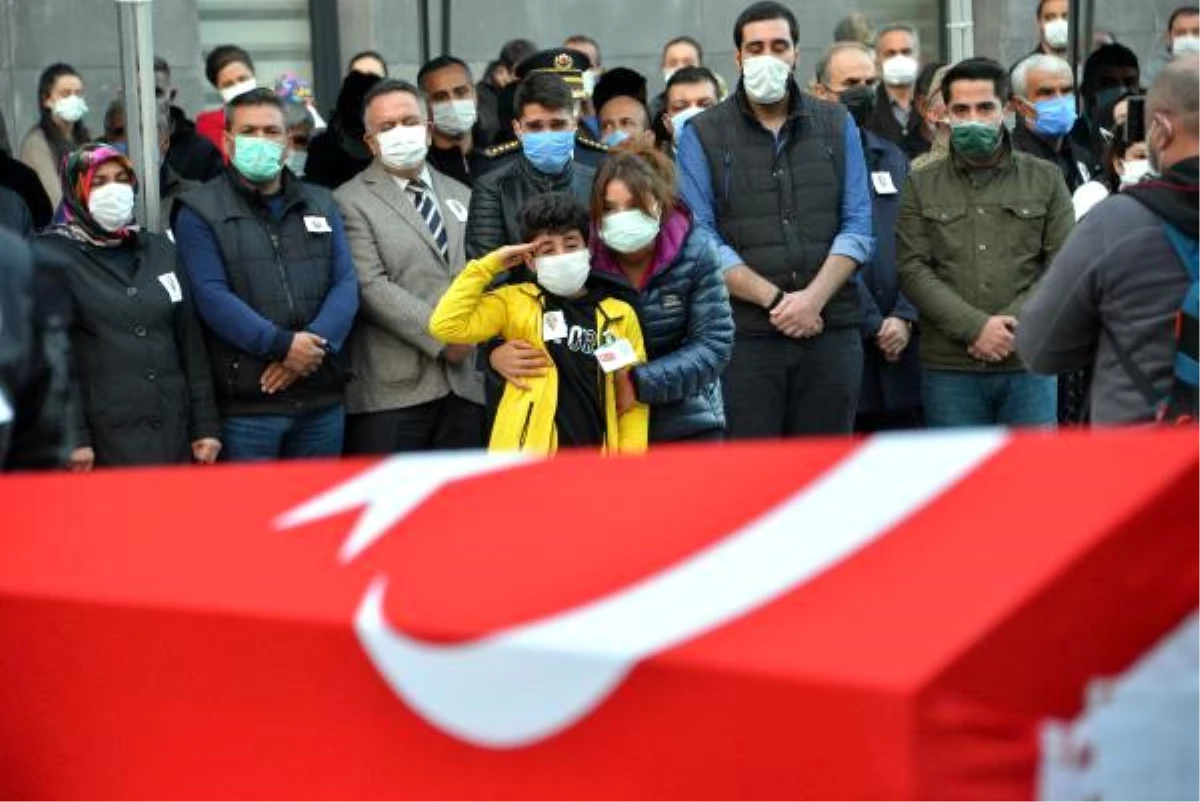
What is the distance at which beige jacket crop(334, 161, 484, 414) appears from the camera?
28.5 ft

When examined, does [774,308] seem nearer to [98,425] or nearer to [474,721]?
[98,425]

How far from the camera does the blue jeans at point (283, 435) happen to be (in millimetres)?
8492

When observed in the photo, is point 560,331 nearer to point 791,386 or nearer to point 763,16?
point 791,386

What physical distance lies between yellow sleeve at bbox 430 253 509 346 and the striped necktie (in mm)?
1165

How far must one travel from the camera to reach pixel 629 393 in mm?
7562

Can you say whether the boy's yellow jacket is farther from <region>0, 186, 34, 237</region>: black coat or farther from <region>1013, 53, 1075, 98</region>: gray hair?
<region>1013, 53, 1075, 98</region>: gray hair

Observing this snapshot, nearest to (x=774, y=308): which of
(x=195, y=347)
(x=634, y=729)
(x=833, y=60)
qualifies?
(x=195, y=347)

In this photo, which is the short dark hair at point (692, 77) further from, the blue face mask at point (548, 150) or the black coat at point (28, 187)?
the black coat at point (28, 187)

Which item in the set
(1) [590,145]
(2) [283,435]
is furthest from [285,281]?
(1) [590,145]

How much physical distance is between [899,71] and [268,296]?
169 inches

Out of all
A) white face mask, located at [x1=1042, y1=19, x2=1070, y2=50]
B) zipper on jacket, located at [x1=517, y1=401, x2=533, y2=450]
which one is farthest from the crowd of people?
white face mask, located at [x1=1042, y1=19, x2=1070, y2=50]

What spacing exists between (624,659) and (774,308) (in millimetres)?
6161

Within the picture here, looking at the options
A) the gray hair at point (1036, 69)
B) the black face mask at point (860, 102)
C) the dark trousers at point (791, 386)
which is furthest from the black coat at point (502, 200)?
the gray hair at point (1036, 69)

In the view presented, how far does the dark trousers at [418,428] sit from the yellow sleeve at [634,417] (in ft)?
4.25
